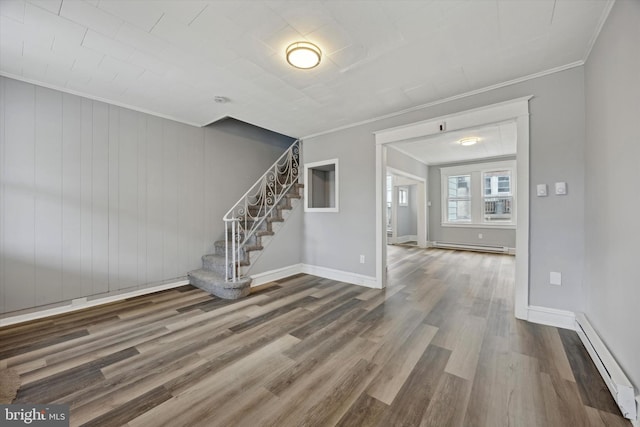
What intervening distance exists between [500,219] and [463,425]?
7.31m

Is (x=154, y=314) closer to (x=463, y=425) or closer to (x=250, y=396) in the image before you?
(x=250, y=396)

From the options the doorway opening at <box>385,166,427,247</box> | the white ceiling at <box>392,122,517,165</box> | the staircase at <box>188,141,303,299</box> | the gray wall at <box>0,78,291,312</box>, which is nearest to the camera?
the gray wall at <box>0,78,291,312</box>

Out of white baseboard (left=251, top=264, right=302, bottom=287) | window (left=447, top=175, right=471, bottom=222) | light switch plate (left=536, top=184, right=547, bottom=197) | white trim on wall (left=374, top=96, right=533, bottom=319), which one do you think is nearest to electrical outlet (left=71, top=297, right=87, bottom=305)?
white baseboard (left=251, top=264, right=302, bottom=287)

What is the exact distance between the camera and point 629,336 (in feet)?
4.87

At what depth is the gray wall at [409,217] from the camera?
29.5ft

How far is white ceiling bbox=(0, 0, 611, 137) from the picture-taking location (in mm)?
1740

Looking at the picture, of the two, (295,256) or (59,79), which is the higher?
(59,79)

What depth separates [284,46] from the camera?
6.90ft

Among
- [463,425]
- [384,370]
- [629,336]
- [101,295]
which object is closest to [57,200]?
[101,295]

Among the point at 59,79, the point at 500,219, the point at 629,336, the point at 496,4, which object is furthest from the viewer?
the point at 500,219

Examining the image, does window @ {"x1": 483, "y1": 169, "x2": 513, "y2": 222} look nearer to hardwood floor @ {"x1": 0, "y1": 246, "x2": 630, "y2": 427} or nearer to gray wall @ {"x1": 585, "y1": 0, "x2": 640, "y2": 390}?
hardwood floor @ {"x1": 0, "y1": 246, "x2": 630, "y2": 427}

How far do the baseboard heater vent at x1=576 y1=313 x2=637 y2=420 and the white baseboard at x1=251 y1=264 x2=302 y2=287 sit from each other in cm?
363

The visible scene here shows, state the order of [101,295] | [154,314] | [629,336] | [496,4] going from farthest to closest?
[101,295] → [154,314] → [496,4] → [629,336]

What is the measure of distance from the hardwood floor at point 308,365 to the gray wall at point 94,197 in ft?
1.66
